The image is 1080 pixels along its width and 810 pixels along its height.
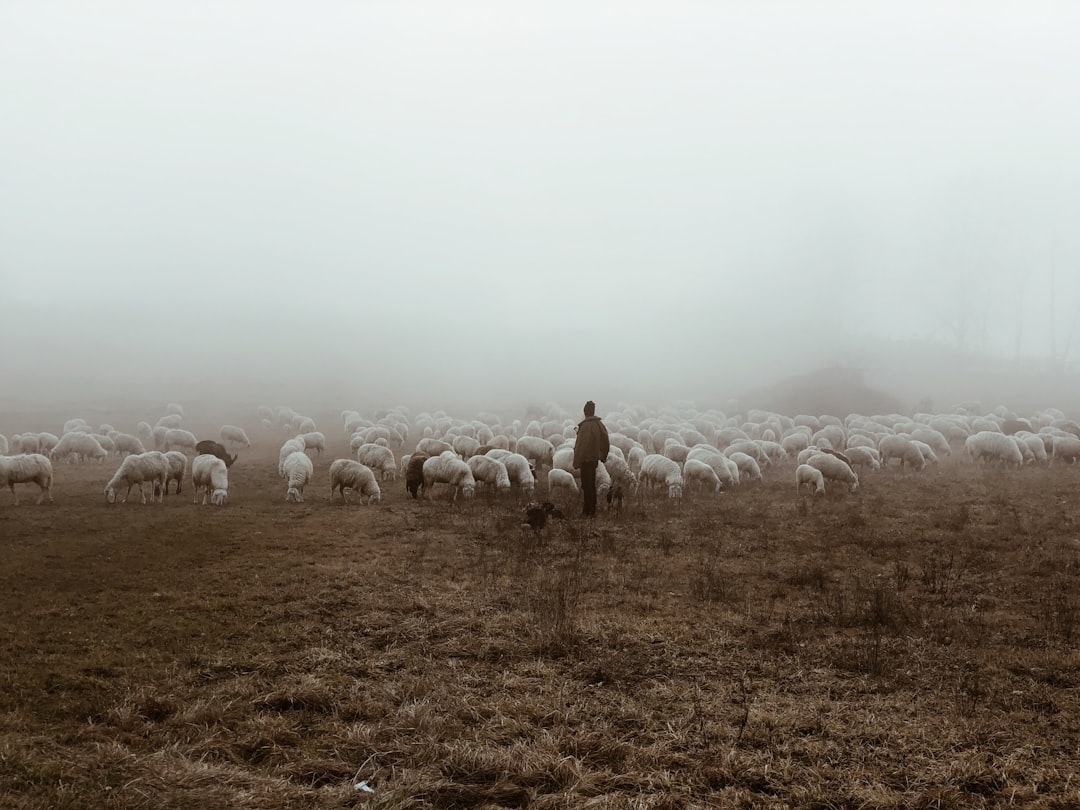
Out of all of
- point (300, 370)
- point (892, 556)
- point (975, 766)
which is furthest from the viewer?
point (300, 370)

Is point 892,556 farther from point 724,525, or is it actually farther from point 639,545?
point 639,545

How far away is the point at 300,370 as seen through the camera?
91875 mm

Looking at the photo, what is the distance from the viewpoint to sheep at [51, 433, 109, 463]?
77.3ft

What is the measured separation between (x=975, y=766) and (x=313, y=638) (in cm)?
661

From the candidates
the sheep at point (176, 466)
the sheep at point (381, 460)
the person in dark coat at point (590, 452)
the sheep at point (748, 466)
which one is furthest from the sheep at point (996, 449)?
the sheep at point (176, 466)

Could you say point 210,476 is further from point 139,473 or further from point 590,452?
point 590,452

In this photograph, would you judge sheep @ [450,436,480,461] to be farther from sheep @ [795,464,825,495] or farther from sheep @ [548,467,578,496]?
sheep @ [795,464,825,495]

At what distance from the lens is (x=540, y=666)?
673cm

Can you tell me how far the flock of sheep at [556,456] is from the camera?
16.8 meters

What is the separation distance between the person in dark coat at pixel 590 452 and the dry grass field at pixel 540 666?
180cm

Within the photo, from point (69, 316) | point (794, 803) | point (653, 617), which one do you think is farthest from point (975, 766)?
point (69, 316)

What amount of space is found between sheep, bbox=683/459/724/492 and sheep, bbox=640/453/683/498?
0.38m

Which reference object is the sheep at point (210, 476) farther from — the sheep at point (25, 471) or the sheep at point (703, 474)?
the sheep at point (703, 474)

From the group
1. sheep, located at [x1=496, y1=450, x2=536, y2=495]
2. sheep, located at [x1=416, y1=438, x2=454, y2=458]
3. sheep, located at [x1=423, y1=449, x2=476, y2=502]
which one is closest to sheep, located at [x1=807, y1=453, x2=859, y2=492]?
sheep, located at [x1=496, y1=450, x2=536, y2=495]
